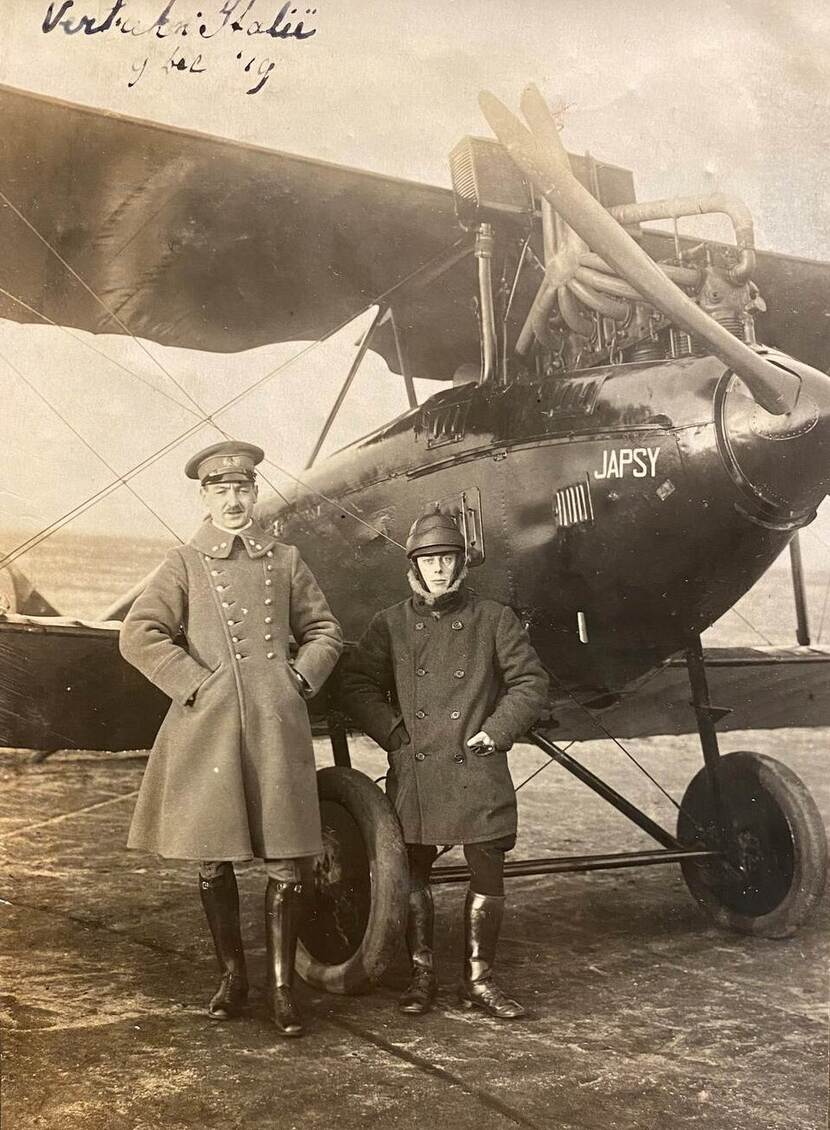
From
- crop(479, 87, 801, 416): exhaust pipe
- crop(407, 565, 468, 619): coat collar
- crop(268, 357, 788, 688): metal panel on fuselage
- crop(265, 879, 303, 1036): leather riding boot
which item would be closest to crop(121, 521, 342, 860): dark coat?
crop(265, 879, 303, 1036): leather riding boot

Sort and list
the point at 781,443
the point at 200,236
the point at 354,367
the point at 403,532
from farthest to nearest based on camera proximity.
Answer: the point at 354,367
the point at 200,236
the point at 403,532
the point at 781,443

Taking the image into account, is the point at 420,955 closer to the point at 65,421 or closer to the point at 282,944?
the point at 282,944

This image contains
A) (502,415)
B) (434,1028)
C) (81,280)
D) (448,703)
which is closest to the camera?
(434,1028)

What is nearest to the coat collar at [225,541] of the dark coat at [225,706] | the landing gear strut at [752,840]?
the dark coat at [225,706]

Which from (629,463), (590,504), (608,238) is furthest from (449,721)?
(608,238)

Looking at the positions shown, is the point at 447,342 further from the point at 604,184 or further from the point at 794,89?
the point at 794,89

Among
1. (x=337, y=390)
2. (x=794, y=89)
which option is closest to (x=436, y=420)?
(x=337, y=390)
